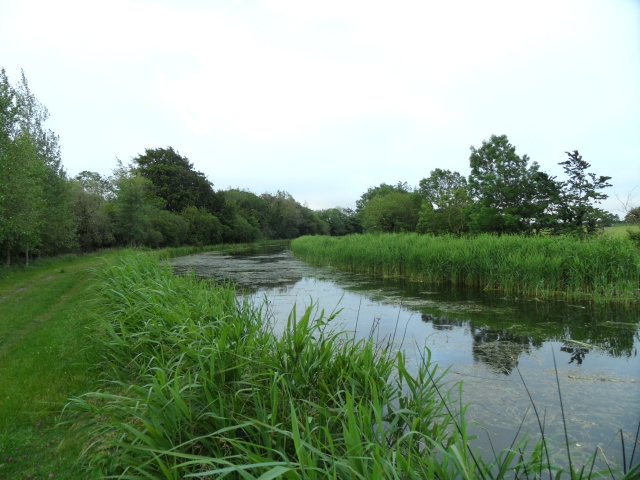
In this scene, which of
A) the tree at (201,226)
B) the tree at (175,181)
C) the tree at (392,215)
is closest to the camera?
the tree at (201,226)

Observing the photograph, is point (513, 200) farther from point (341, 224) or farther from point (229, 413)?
point (341, 224)

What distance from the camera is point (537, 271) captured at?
30.5ft

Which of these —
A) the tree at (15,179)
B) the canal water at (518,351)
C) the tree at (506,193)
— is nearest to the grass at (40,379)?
the canal water at (518,351)

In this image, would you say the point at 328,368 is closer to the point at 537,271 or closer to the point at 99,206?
the point at 537,271

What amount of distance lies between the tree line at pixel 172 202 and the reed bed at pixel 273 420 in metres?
10.9

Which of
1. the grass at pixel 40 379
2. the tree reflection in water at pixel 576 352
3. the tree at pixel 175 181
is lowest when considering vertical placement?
the tree reflection in water at pixel 576 352

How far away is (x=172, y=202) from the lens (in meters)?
37.5

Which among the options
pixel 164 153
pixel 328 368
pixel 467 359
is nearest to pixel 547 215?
pixel 467 359

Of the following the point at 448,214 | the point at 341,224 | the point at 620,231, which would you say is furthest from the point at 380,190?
the point at 620,231

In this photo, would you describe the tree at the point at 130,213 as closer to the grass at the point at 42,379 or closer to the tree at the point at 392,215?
the grass at the point at 42,379

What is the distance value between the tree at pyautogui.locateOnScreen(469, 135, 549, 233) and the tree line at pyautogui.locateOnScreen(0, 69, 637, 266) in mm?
62

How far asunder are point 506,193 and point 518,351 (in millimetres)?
21114

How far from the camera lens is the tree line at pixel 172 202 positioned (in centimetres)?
1316

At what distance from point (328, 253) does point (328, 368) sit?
1561cm
